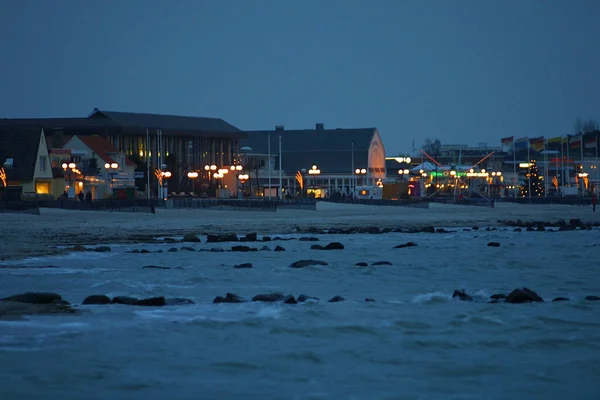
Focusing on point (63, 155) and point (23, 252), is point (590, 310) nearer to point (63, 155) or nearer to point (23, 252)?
point (23, 252)

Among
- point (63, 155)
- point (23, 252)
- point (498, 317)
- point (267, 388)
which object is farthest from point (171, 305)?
point (63, 155)

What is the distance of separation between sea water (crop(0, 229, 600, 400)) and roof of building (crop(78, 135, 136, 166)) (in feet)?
216

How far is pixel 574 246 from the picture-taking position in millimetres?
31453

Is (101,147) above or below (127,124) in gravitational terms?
below

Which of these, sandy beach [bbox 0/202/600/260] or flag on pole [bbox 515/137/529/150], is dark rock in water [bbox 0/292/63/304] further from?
flag on pole [bbox 515/137/529/150]

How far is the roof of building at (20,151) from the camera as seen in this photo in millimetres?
67312

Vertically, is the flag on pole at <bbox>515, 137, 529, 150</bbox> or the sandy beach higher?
the flag on pole at <bbox>515, 137, 529, 150</bbox>

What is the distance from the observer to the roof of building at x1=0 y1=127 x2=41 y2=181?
67.3 m

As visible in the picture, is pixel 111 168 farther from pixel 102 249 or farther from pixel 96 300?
pixel 96 300

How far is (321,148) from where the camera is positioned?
121 metres

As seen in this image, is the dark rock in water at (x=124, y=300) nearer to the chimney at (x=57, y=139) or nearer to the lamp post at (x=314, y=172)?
the chimney at (x=57, y=139)

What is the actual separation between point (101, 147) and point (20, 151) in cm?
2029

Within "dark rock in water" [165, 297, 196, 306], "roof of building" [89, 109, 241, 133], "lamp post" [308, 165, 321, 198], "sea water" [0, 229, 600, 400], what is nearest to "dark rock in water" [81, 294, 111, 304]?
"sea water" [0, 229, 600, 400]

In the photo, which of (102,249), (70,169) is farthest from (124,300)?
(70,169)
